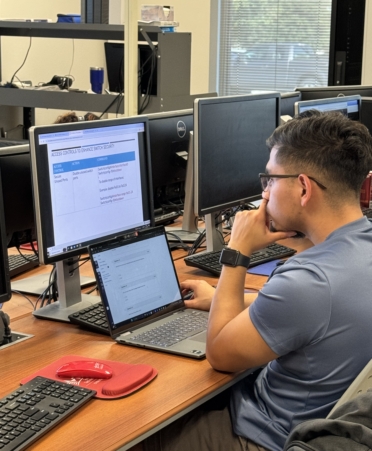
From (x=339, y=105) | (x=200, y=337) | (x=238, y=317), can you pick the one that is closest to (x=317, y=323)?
(x=238, y=317)

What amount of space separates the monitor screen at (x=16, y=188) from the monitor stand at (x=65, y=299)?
0.23 metres

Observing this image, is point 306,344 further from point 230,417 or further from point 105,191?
point 105,191

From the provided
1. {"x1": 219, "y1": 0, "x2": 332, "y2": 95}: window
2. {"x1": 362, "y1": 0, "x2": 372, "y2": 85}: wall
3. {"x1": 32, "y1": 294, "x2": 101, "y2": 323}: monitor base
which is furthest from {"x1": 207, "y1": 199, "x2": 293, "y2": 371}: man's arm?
{"x1": 219, "y1": 0, "x2": 332, "y2": 95}: window

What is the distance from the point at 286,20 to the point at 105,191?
13.1 ft

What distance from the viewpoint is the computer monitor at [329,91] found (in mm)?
3506

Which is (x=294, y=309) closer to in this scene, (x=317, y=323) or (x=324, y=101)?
(x=317, y=323)

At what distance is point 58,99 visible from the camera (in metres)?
3.95

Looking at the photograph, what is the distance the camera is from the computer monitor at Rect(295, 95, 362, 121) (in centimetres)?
295

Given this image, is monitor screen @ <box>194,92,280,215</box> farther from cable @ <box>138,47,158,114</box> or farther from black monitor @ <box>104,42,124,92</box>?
black monitor @ <box>104,42,124,92</box>

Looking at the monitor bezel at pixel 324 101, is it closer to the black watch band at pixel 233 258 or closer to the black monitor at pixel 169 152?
the black monitor at pixel 169 152

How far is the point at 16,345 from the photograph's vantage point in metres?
1.84

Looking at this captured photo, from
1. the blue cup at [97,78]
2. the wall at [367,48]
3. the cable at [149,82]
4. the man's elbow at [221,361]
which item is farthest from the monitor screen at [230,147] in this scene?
the wall at [367,48]

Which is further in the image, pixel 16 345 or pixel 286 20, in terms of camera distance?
pixel 286 20

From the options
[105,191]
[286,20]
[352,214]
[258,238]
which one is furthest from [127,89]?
[286,20]
